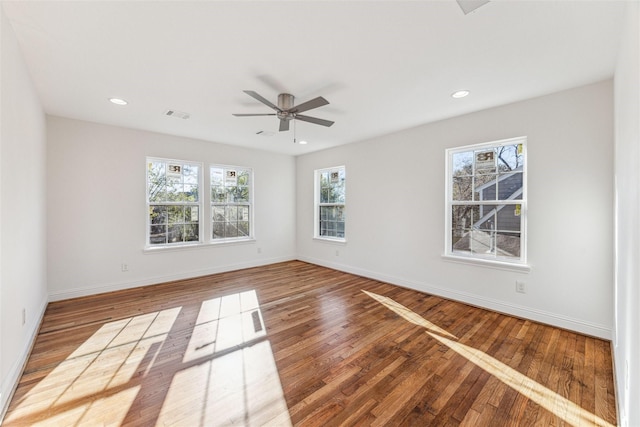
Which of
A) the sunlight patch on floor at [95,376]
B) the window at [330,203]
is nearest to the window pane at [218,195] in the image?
the window at [330,203]

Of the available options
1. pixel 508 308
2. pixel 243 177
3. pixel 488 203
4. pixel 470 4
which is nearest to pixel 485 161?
A: pixel 488 203

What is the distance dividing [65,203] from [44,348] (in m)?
2.17

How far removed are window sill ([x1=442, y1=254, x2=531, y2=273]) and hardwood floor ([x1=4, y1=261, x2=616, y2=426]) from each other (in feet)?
1.91

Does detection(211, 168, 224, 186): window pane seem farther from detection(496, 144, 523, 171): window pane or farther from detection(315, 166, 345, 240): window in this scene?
detection(496, 144, 523, 171): window pane

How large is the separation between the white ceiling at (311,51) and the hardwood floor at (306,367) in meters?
2.56

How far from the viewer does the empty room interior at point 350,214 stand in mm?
1762

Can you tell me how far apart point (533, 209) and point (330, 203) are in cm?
349

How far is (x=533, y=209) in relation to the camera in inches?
120

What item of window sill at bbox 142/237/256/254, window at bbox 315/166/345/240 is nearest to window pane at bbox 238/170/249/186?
window sill at bbox 142/237/256/254

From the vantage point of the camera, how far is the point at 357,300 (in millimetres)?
3730

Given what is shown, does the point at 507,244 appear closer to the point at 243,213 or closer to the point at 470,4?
the point at 470,4

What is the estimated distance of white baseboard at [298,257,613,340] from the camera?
2.71 m

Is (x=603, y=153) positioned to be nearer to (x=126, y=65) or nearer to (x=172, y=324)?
(x=126, y=65)

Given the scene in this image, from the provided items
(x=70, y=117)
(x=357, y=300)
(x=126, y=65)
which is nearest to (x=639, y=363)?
(x=357, y=300)
